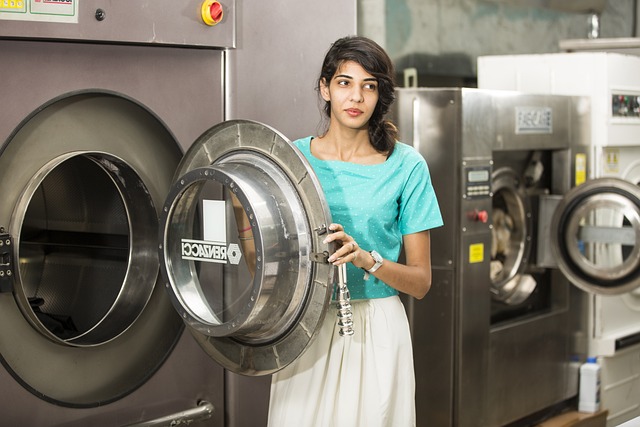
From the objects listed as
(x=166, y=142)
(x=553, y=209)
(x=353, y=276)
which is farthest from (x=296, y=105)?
(x=553, y=209)

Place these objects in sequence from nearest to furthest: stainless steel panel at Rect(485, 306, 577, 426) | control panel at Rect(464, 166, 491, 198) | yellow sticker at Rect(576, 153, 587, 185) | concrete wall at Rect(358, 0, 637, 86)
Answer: control panel at Rect(464, 166, 491, 198) → stainless steel panel at Rect(485, 306, 577, 426) → yellow sticker at Rect(576, 153, 587, 185) → concrete wall at Rect(358, 0, 637, 86)

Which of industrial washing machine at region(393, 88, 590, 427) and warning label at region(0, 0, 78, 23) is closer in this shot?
warning label at region(0, 0, 78, 23)

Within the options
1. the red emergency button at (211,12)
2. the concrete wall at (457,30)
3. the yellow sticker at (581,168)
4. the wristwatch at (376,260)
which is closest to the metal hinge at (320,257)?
the wristwatch at (376,260)

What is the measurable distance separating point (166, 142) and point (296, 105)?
1.41ft

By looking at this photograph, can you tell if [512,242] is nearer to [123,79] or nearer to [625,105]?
[625,105]

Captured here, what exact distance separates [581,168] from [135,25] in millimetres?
2781

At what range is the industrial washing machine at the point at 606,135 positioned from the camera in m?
4.56

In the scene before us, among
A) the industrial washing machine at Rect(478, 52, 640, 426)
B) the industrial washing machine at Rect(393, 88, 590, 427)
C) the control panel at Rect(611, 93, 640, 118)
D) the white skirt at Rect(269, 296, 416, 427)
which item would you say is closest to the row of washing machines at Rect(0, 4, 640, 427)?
the white skirt at Rect(269, 296, 416, 427)

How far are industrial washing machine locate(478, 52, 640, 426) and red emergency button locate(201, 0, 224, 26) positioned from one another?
2.47 metres

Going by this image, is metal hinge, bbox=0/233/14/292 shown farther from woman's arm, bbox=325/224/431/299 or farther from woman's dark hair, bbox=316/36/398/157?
woman's dark hair, bbox=316/36/398/157

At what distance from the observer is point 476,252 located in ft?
12.7

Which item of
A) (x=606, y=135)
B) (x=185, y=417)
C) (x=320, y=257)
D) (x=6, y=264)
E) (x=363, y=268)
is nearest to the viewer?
(x=320, y=257)

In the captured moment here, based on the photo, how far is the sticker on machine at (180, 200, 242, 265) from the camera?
7.43 ft

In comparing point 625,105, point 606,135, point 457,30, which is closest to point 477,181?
point 606,135
